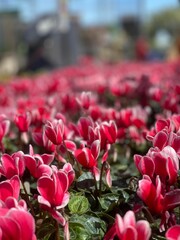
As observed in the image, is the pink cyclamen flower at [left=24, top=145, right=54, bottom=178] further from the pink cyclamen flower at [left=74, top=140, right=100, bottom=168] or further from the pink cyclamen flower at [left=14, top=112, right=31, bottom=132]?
the pink cyclamen flower at [left=14, top=112, right=31, bottom=132]

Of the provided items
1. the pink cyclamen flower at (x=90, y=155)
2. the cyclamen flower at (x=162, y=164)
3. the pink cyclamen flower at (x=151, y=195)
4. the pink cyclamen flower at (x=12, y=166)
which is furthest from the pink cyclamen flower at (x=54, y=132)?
the pink cyclamen flower at (x=151, y=195)

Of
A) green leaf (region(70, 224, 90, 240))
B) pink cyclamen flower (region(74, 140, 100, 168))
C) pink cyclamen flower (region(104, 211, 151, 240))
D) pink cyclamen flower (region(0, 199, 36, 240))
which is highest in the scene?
pink cyclamen flower (region(0, 199, 36, 240))

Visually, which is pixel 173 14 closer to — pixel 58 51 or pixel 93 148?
pixel 58 51

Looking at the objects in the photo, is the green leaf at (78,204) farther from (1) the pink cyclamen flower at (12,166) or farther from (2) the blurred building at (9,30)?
(2) the blurred building at (9,30)

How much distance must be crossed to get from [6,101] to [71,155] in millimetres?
2269

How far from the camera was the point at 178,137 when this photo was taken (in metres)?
1.61

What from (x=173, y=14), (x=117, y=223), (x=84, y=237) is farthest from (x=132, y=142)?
(x=173, y=14)

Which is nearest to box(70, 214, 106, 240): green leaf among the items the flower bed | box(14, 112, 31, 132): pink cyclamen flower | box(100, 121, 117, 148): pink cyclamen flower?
the flower bed

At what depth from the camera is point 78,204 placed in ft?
5.11

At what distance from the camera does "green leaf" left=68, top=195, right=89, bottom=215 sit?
5.06ft

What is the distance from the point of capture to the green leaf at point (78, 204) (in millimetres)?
1541

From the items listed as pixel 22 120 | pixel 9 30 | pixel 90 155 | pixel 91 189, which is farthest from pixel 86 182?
pixel 9 30

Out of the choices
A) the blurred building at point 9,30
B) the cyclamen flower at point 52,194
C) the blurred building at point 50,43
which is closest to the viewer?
the cyclamen flower at point 52,194

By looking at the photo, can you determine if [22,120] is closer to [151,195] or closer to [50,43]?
[151,195]
